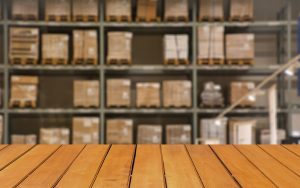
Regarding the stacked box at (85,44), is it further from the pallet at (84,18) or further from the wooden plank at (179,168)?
the wooden plank at (179,168)

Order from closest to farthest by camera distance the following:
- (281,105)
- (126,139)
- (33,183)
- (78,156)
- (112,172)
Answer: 1. (33,183)
2. (112,172)
3. (78,156)
4. (126,139)
5. (281,105)

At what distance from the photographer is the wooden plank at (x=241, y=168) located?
7.14 feet

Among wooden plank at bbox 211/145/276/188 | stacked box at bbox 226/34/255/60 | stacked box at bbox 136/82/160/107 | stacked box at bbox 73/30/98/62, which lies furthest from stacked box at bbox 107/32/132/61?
wooden plank at bbox 211/145/276/188

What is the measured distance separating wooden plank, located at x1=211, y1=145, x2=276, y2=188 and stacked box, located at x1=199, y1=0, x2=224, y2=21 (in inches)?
217

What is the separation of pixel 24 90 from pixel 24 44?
900 mm

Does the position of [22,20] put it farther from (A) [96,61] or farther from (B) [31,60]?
(A) [96,61]

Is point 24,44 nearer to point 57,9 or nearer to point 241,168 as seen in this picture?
point 57,9

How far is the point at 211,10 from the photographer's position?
27.6 feet

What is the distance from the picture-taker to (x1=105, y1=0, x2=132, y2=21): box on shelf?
8.27m

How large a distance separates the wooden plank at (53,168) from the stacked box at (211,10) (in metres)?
5.75

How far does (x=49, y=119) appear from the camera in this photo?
9.20 meters

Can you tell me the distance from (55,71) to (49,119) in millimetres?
1062

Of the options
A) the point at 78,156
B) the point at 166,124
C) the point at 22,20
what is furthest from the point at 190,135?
the point at 78,156

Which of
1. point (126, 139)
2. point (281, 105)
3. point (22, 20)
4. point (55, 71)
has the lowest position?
point (126, 139)
